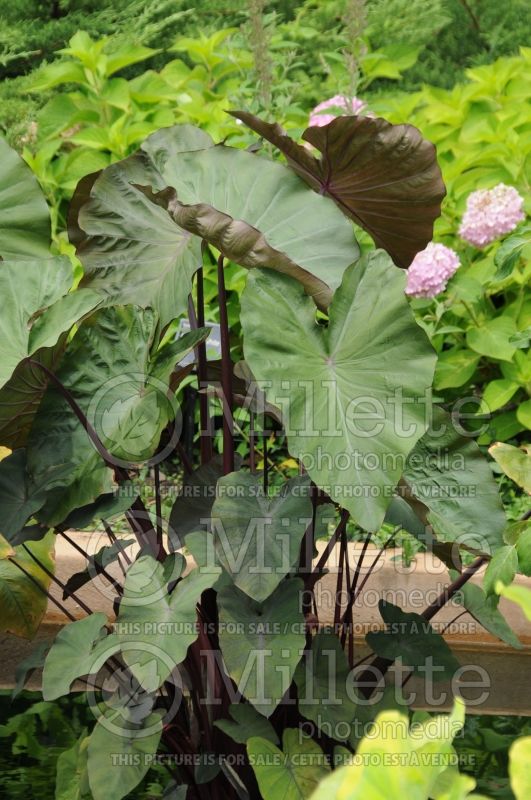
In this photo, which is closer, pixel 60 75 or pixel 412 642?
pixel 412 642

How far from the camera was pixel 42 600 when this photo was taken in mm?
1988

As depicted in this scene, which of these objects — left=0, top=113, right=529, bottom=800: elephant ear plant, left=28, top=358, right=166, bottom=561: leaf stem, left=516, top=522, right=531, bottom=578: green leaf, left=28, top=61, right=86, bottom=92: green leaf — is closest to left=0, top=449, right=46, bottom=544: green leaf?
left=0, top=113, right=529, bottom=800: elephant ear plant

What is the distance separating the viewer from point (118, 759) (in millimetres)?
1555

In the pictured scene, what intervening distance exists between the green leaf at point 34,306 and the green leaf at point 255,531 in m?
0.32

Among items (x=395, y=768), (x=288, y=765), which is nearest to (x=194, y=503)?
(x=288, y=765)

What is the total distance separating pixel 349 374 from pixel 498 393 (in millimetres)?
1578

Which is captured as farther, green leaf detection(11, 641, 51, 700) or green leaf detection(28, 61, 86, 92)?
green leaf detection(28, 61, 86, 92)

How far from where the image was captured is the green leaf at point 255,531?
1485 mm

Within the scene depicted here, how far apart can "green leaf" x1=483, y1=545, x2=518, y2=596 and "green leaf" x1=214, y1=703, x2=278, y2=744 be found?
1.29ft

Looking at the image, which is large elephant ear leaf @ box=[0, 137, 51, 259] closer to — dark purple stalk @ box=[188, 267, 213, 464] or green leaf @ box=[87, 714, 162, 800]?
dark purple stalk @ box=[188, 267, 213, 464]

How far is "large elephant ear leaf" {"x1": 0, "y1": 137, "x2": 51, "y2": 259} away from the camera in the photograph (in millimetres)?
1980

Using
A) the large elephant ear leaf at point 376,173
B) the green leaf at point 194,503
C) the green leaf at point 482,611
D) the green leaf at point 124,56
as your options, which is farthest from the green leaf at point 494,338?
the green leaf at point 124,56

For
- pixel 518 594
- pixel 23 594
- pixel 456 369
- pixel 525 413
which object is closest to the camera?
pixel 518 594

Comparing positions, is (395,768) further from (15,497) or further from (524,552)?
(15,497)
